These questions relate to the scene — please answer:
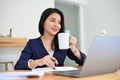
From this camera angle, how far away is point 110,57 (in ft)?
2.82

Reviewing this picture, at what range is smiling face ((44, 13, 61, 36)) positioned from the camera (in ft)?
4.80

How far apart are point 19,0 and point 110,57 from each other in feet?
9.26

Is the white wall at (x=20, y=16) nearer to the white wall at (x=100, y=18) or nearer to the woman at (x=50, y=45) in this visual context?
the white wall at (x=100, y=18)

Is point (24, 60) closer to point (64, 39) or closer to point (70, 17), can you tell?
point (64, 39)

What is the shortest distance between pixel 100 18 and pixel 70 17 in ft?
2.25

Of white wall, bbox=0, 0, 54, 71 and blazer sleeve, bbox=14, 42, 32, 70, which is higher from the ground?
white wall, bbox=0, 0, 54, 71

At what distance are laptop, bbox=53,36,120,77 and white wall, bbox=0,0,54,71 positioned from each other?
2495mm

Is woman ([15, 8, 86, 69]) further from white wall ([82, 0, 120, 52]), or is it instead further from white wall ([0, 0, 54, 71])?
white wall ([82, 0, 120, 52])

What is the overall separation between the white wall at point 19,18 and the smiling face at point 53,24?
185cm

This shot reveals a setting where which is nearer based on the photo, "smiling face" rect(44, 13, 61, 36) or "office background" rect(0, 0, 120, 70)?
"smiling face" rect(44, 13, 61, 36)

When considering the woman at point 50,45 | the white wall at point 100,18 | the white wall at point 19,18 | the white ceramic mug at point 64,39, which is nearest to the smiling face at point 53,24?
the woman at point 50,45

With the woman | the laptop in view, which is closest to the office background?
the woman

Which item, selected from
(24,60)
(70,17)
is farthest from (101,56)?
(70,17)

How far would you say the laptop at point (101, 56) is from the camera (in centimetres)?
75
